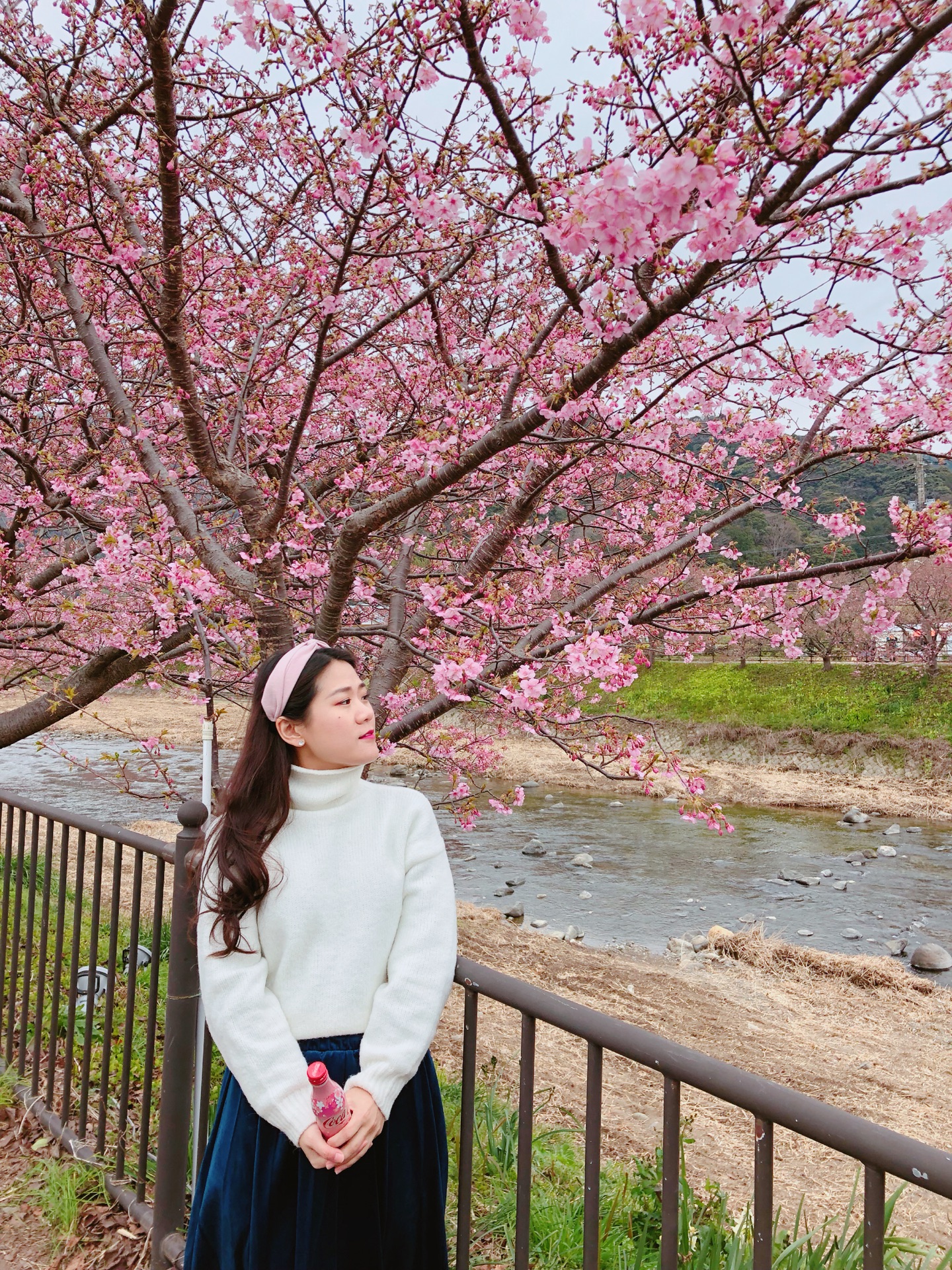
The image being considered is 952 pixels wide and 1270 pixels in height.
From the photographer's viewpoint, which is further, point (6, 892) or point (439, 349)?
point (439, 349)

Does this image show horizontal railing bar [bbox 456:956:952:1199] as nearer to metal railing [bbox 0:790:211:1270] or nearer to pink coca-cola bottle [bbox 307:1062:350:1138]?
pink coca-cola bottle [bbox 307:1062:350:1138]

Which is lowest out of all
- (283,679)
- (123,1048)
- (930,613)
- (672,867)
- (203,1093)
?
(672,867)

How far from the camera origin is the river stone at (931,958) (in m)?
7.71

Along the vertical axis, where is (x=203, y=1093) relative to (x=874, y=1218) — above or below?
below

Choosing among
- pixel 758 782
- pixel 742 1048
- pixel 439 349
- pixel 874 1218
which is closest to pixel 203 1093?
pixel 874 1218

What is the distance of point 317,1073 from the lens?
129 centimetres

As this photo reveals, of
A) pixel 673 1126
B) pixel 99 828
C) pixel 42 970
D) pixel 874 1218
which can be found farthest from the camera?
pixel 42 970

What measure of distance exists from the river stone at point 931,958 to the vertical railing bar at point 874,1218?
8.06 meters

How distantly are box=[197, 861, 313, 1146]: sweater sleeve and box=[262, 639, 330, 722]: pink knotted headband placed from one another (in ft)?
1.26

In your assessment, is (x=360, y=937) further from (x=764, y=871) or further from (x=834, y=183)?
(x=764, y=871)

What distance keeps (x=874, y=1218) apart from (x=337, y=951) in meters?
0.90

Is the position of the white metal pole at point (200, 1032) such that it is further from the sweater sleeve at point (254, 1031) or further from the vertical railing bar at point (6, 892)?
the vertical railing bar at point (6, 892)

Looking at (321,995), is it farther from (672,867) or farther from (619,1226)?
(672,867)

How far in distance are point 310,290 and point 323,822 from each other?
3198 millimetres
